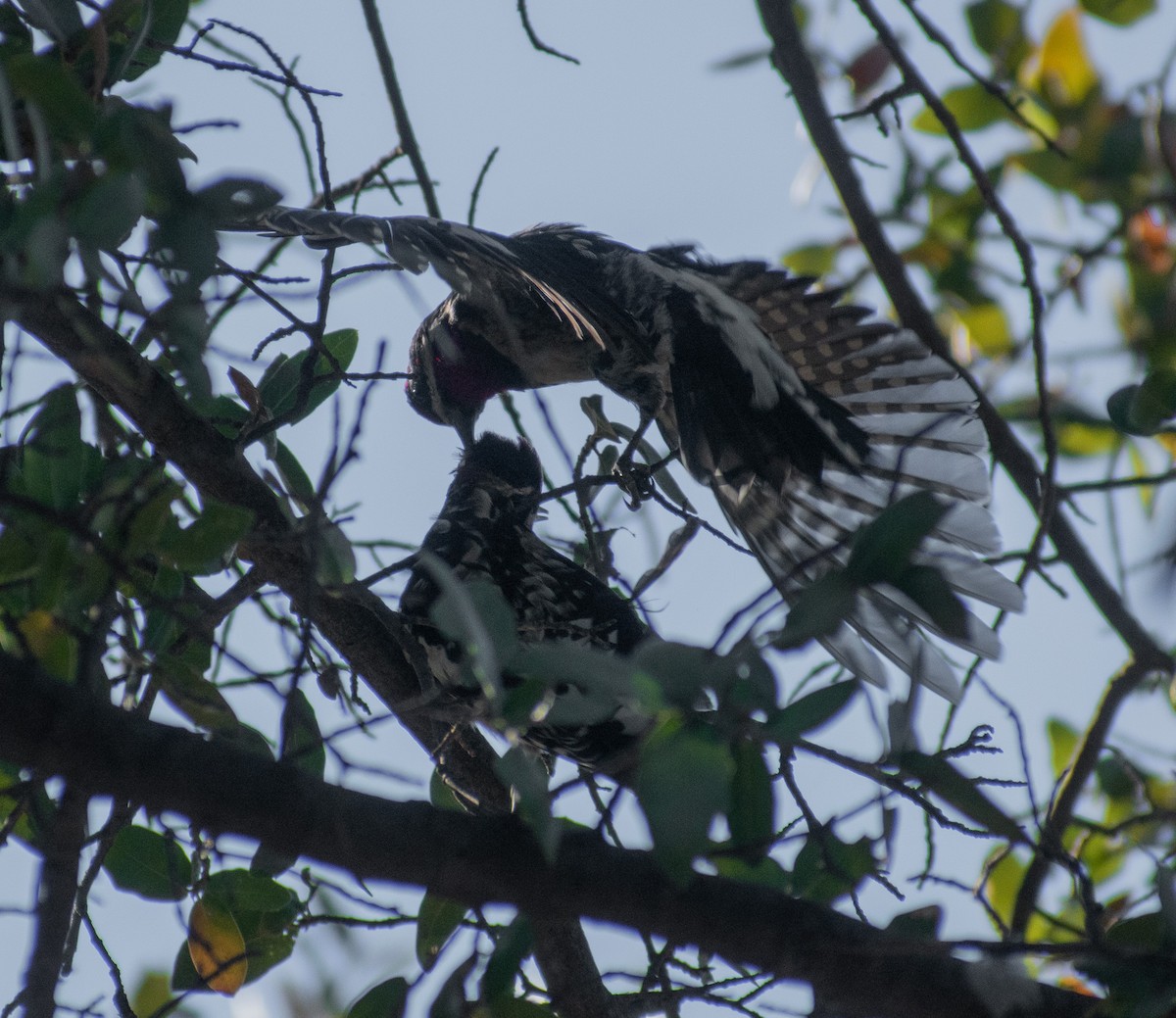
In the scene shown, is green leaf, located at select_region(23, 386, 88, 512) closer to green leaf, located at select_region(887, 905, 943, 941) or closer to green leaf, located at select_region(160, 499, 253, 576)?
green leaf, located at select_region(160, 499, 253, 576)

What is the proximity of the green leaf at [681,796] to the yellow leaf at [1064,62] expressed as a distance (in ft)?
4.08

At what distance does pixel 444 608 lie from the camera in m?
1.02

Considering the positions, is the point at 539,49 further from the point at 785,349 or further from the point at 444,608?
the point at 444,608

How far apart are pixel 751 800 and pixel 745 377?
1.55 meters

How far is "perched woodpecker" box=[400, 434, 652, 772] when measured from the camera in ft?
6.95

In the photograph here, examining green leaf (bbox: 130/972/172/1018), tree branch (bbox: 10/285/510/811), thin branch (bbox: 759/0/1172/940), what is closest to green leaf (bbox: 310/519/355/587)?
tree branch (bbox: 10/285/510/811)

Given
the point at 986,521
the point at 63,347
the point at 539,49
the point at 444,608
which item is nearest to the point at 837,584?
the point at 444,608

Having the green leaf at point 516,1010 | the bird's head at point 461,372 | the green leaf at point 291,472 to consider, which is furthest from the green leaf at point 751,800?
the bird's head at point 461,372

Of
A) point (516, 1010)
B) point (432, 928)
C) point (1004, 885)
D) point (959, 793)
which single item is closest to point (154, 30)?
point (432, 928)

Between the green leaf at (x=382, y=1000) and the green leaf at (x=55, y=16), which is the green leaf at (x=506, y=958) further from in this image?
the green leaf at (x=55, y=16)

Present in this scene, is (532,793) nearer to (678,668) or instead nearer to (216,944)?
(678,668)

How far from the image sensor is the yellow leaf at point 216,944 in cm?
160

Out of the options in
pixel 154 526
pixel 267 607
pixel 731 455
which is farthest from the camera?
pixel 731 455

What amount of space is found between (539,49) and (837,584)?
151 centimetres
